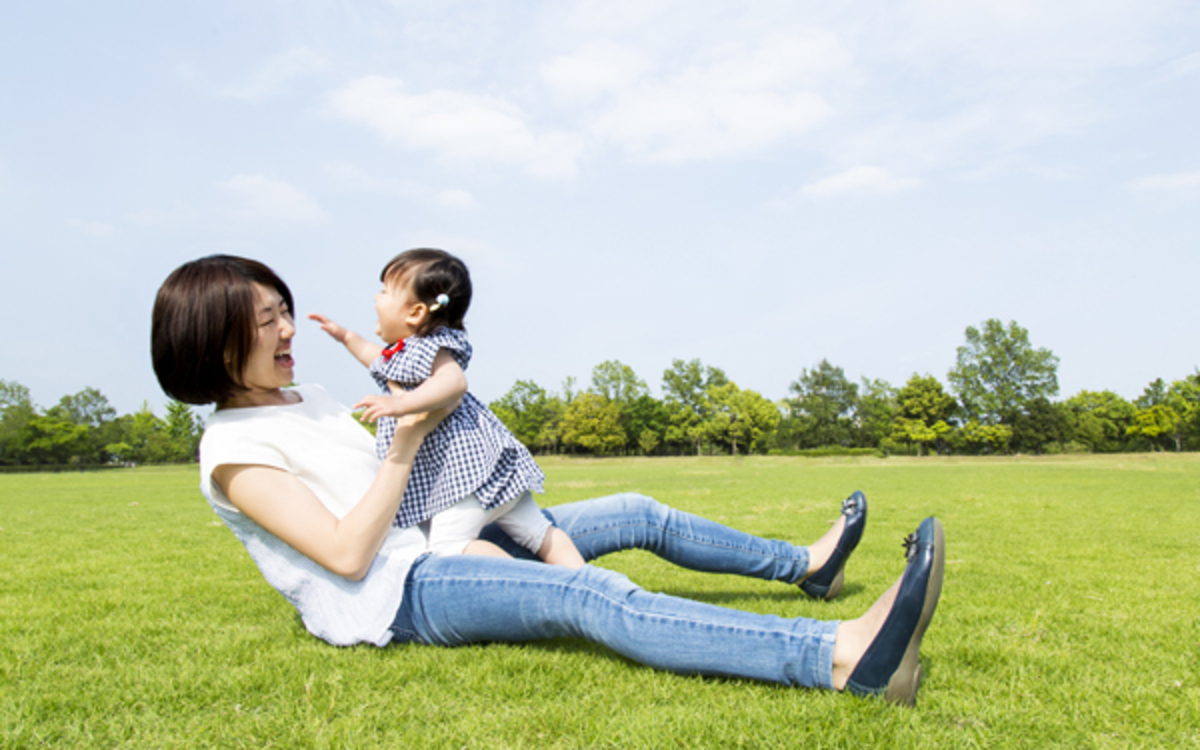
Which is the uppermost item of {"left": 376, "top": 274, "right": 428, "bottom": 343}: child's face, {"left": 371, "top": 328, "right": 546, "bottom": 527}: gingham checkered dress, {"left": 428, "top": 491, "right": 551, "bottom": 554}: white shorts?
{"left": 376, "top": 274, "right": 428, "bottom": 343}: child's face

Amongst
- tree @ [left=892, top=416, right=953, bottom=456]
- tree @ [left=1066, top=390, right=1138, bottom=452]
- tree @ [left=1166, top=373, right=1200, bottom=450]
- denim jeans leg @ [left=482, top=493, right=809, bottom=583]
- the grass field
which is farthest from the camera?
tree @ [left=892, top=416, right=953, bottom=456]

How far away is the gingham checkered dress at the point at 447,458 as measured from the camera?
9.89 feet

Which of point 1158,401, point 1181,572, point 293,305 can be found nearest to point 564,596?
point 293,305

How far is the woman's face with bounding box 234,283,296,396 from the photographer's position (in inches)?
109

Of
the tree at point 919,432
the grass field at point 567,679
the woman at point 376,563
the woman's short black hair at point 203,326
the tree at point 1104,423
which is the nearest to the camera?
the grass field at point 567,679

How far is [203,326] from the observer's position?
263 cm

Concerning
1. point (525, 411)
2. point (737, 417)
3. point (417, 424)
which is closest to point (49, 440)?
point (525, 411)

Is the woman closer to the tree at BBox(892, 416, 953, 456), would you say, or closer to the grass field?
the grass field

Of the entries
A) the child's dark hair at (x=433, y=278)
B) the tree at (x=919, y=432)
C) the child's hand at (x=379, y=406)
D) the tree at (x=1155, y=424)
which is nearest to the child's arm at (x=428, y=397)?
the child's hand at (x=379, y=406)

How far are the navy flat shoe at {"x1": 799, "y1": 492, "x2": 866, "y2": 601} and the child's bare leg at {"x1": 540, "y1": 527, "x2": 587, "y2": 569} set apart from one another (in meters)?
1.38

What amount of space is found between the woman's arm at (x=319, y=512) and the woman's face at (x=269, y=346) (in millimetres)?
390

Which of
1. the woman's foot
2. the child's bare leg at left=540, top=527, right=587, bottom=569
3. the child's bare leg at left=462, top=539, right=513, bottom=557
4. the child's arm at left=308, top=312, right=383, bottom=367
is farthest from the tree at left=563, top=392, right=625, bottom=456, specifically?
the woman's foot

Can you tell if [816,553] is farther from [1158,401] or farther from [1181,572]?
[1158,401]

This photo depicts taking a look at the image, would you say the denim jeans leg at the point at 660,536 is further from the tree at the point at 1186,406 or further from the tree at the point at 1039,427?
the tree at the point at 1186,406
